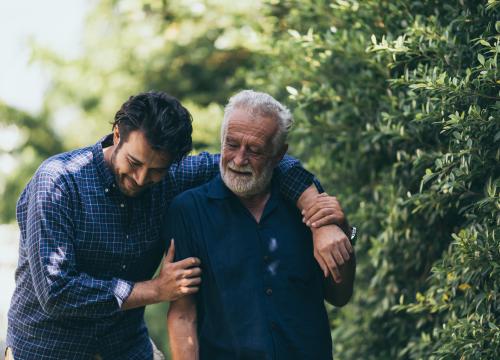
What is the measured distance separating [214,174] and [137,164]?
571 mm

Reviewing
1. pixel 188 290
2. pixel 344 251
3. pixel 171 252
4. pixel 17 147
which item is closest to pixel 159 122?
pixel 171 252

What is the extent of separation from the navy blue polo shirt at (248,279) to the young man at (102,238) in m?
0.10

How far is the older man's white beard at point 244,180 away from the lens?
302cm

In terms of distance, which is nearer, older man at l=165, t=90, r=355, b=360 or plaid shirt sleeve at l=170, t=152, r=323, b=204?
older man at l=165, t=90, r=355, b=360

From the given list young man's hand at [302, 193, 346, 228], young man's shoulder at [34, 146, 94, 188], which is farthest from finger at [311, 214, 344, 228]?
young man's shoulder at [34, 146, 94, 188]

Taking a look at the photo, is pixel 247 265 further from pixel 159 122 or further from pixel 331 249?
pixel 159 122

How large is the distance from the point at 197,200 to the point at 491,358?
137 cm

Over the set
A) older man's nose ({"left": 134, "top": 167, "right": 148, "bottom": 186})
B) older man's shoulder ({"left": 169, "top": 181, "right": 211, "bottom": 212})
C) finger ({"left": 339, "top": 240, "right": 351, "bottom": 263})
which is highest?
older man's nose ({"left": 134, "top": 167, "right": 148, "bottom": 186})

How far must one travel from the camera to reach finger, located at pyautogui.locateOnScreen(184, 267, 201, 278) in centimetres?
291

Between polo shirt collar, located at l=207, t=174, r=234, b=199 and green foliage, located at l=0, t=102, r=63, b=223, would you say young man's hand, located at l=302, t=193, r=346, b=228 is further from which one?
green foliage, located at l=0, t=102, r=63, b=223

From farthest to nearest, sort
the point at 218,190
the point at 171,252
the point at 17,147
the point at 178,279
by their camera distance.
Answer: the point at 17,147, the point at 218,190, the point at 171,252, the point at 178,279

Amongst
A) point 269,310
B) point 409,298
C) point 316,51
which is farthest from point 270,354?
point 316,51

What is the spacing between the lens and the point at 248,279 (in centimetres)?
299

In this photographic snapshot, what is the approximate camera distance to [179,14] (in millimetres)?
7156
